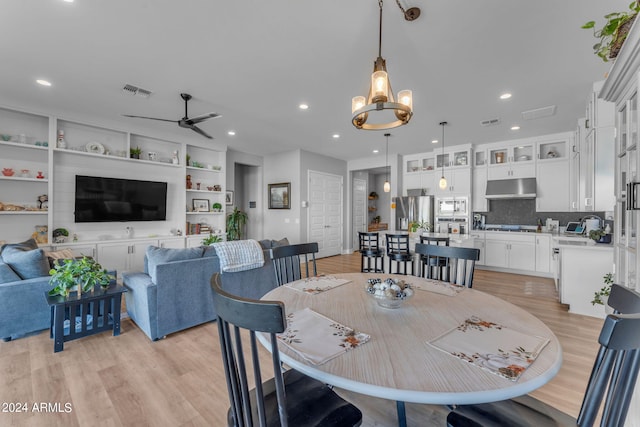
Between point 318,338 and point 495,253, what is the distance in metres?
5.76

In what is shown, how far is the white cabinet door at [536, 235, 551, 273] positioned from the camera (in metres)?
5.07

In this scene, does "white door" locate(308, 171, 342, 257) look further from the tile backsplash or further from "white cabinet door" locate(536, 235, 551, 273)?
"white cabinet door" locate(536, 235, 551, 273)

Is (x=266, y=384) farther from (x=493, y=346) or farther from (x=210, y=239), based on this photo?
(x=210, y=239)

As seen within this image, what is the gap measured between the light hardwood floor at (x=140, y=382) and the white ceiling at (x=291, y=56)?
2805mm

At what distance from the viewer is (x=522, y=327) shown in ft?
3.89

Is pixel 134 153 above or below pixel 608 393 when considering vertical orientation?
above

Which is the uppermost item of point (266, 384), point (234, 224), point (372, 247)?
point (234, 224)

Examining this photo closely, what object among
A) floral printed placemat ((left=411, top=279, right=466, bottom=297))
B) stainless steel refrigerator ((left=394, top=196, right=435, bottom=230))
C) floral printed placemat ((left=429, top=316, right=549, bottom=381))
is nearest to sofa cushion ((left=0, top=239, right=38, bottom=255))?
floral printed placemat ((left=411, top=279, right=466, bottom=297))

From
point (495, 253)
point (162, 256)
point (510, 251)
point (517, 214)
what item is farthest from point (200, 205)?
point (517, 214)

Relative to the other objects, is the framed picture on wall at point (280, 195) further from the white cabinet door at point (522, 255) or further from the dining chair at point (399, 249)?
the white cabinet door at point (522, 255)

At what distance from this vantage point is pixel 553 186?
17.5 feet

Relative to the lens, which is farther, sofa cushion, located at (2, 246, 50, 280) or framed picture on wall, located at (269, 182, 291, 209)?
framed picture on wall, located at (269, 182, 291, 209)

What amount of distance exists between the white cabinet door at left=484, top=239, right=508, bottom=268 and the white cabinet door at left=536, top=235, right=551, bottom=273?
1.68ft

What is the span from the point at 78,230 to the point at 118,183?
100 centimetres
